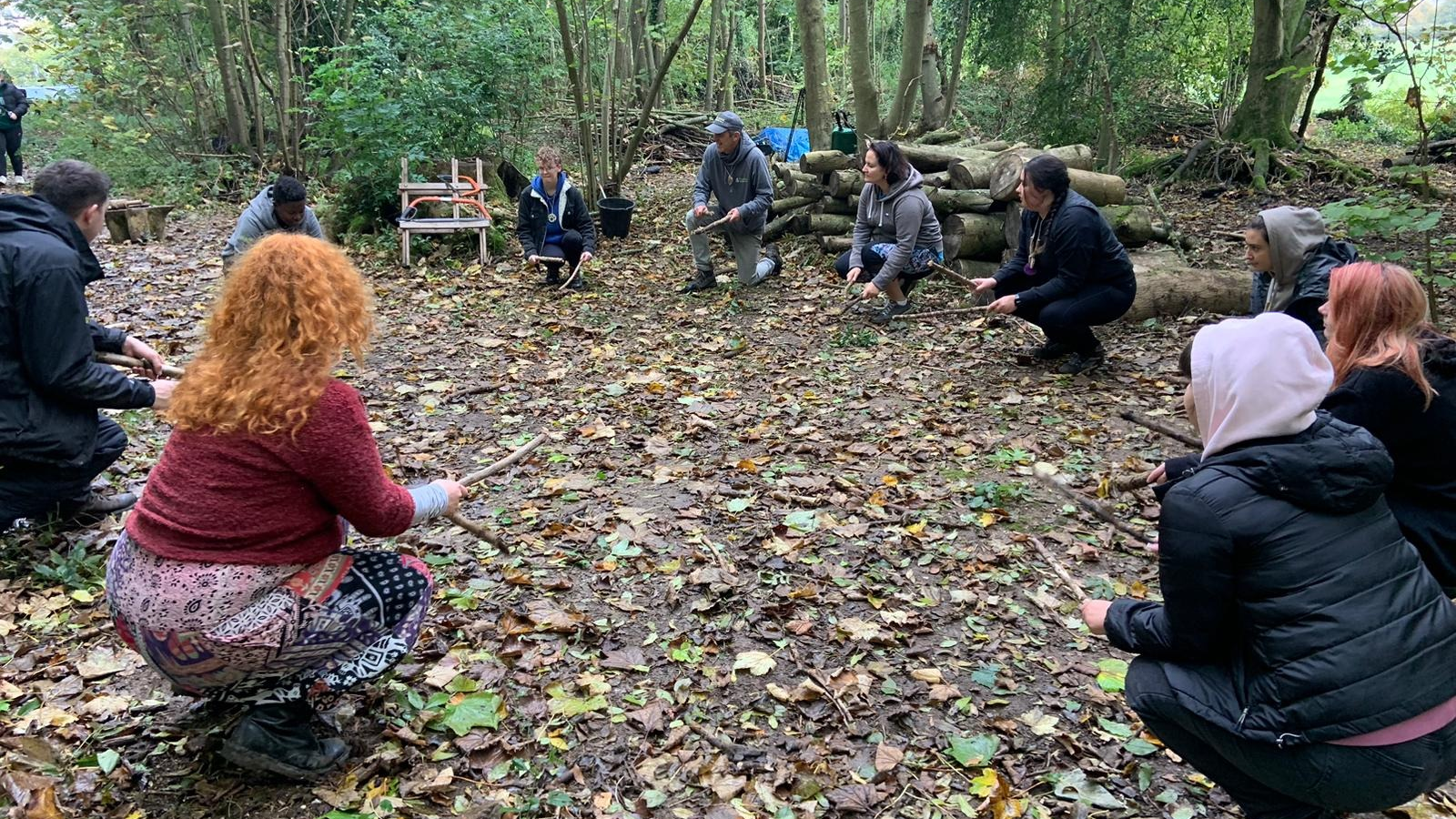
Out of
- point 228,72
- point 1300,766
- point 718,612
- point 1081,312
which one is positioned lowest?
point 718,612

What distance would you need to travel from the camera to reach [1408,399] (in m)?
2.78

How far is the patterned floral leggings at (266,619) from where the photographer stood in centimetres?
237

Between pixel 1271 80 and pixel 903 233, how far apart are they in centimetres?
873

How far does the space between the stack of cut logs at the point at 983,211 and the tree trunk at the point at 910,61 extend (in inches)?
96.0

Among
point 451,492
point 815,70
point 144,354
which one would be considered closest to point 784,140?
point 815,70

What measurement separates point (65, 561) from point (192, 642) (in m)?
2.13

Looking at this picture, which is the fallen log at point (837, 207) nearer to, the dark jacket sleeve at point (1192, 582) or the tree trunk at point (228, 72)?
the dark jacket sleeve at point (1192, 582)

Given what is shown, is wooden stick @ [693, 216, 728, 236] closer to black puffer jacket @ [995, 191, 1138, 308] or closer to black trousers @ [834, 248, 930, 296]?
black trousers @ [834, 248, 930, 296]

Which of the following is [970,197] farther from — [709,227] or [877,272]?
[709,227]

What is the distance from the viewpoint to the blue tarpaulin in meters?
13.5

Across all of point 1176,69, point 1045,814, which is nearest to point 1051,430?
point 1045,814

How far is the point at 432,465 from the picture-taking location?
529cm

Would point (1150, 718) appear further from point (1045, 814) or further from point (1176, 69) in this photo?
point (1176, 69)

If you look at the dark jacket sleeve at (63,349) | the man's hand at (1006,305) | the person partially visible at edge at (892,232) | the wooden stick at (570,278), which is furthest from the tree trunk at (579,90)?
the dark jacket sleeve at (63,349)
